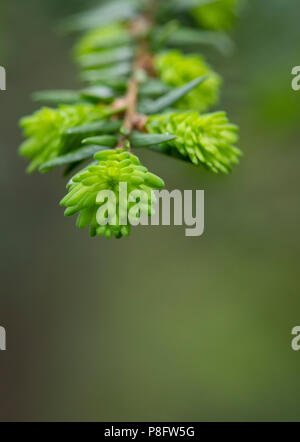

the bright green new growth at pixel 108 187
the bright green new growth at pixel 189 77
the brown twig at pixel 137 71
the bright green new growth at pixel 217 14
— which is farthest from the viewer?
the bright green new growth at pixel 217 14

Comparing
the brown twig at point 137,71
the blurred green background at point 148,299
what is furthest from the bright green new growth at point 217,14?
the blurred green background at point 148,299

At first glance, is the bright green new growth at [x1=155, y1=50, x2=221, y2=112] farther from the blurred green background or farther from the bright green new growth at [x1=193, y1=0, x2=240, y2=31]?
the blurred green background

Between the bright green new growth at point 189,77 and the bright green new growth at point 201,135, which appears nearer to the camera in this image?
the bright green new growth at point 201,135

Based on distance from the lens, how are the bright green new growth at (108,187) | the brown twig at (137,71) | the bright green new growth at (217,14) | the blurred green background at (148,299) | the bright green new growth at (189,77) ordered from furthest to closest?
the blurred green background at (148,299) → the bright green new growth at (217,14) → the bright green new growth at (189,77) → the brown twig at (137,71) → the bright green new growth at (108,187)

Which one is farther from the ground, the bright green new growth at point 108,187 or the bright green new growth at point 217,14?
the bright green new growth at point 217,14

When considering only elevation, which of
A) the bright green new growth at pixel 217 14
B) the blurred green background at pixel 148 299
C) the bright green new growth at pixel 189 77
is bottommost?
the blurred green background at pixel 148 299

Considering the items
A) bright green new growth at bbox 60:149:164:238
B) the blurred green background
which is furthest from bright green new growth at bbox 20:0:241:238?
the blurred green background

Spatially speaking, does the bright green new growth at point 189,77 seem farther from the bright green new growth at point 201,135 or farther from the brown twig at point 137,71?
the bright green new growth at point 201,135
